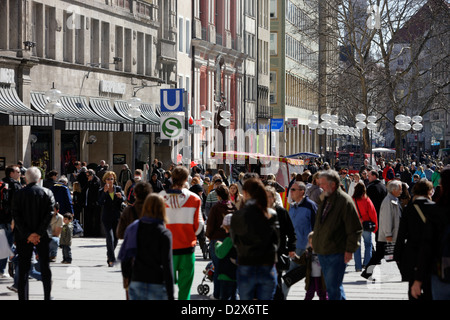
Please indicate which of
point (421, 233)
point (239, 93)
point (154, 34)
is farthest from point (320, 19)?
point (421, 233)

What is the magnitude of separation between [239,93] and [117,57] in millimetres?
29932

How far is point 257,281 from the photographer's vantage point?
980cm

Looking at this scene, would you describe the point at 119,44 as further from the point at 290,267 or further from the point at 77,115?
the point at 290,267

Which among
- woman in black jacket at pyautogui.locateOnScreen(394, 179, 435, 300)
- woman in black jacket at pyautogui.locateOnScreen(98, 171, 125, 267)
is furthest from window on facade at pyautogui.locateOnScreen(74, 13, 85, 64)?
woman in black jacket at pyautogui.locateOnScreen(394, 179, 435, 300)

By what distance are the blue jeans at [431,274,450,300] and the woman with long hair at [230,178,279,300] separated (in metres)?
1.48

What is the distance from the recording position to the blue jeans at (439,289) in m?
9.31

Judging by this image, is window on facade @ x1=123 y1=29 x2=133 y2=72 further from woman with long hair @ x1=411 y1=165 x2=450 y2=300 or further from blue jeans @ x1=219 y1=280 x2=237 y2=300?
woman with long hair @ x1=411 y1=165 x2=450 y2=300

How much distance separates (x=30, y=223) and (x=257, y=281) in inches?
153

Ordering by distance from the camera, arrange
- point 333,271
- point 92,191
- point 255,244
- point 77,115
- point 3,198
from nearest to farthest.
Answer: point 255,244 → point 333,271 → point 3,198 → point 92,191 → point 77,115


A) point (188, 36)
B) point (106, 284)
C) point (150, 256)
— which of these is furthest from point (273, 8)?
point (150, 256)

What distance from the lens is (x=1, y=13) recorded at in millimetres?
37188

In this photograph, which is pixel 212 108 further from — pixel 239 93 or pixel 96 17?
pixel 96 17

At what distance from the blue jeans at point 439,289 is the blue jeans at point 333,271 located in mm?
2028

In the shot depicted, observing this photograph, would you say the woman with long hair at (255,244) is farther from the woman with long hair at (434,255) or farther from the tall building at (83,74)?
the tall building at (83,74)
